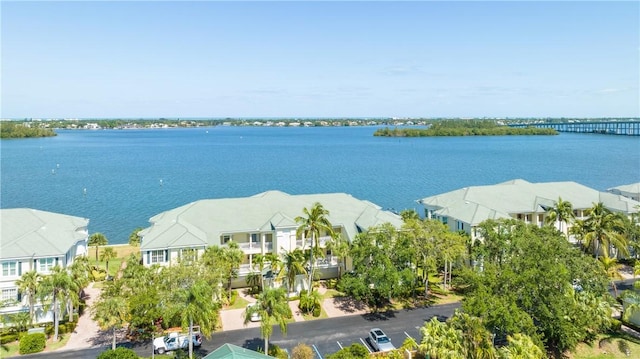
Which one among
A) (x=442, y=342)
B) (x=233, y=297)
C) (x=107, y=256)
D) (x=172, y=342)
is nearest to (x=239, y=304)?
(x=233, y=297)

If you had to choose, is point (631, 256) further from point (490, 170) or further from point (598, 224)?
point (490, 170)

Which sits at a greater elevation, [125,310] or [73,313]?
[125,310]

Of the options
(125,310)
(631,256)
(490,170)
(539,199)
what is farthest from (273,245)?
(490,170)

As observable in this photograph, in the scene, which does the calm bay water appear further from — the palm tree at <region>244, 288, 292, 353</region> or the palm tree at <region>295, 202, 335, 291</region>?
the palm tree at <region>244, 288, 292, 353</region>

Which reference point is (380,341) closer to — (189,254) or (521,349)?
(521,349)

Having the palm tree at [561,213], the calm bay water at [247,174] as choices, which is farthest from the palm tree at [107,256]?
the palm tree at [561,213]

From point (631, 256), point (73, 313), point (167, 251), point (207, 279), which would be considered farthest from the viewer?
point (631, 256)
